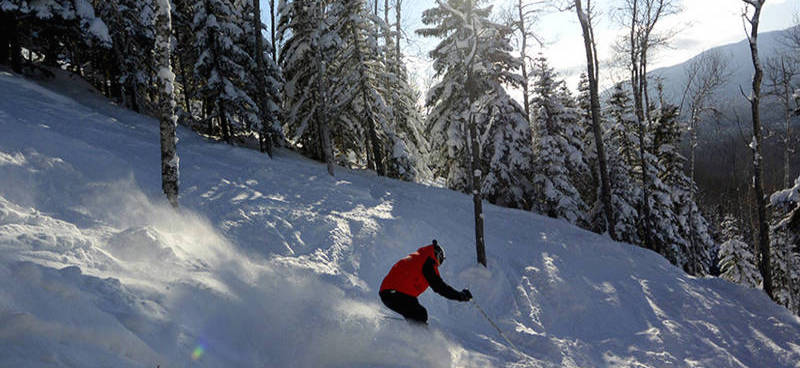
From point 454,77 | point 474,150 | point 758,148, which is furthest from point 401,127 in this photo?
point 758,148

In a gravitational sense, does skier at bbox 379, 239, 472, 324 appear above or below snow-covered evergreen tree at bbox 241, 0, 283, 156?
below

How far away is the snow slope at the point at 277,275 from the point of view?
4.07 metres

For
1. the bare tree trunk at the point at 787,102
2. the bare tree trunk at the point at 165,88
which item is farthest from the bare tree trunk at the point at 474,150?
the bare tree trunk at the point at 787,102

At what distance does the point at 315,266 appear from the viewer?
8672 mm

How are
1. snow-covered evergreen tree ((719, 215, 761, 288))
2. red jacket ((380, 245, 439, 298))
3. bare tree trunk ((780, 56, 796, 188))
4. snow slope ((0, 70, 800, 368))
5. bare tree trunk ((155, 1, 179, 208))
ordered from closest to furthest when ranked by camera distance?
snow slope ((0, 70, 800, 368)) < red jacket ((380, 245, 439, 298)) < bare tree trunk ((155, 1, 179, 208)) < bare tree trunk ((780, 56, 796, 188)) < snow-covered evergreen tree ((719, 215, 761, 288))

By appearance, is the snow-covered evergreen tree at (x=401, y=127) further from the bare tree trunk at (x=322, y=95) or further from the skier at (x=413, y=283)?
the skier at (x=413, y=283)

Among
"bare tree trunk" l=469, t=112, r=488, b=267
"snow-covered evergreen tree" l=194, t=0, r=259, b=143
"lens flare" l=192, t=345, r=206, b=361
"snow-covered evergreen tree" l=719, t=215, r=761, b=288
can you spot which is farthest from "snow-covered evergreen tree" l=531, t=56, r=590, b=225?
"lens flare" l=192, t=345, r=206, b=361

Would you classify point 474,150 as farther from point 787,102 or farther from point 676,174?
point 676,174

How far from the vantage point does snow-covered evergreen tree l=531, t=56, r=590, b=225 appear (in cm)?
2055

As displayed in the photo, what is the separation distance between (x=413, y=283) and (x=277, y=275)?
108 inches

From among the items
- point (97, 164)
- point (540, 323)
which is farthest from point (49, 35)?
point (540, 323)

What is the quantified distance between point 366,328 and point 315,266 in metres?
3.45

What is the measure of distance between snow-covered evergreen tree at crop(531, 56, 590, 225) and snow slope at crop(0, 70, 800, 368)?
426 centimetres

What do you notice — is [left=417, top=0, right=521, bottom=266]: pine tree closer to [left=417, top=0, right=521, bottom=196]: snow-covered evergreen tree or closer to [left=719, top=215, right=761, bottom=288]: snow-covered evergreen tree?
[left=417, top=0, right=521, bottom=196]: snow-covered evergreen tree
